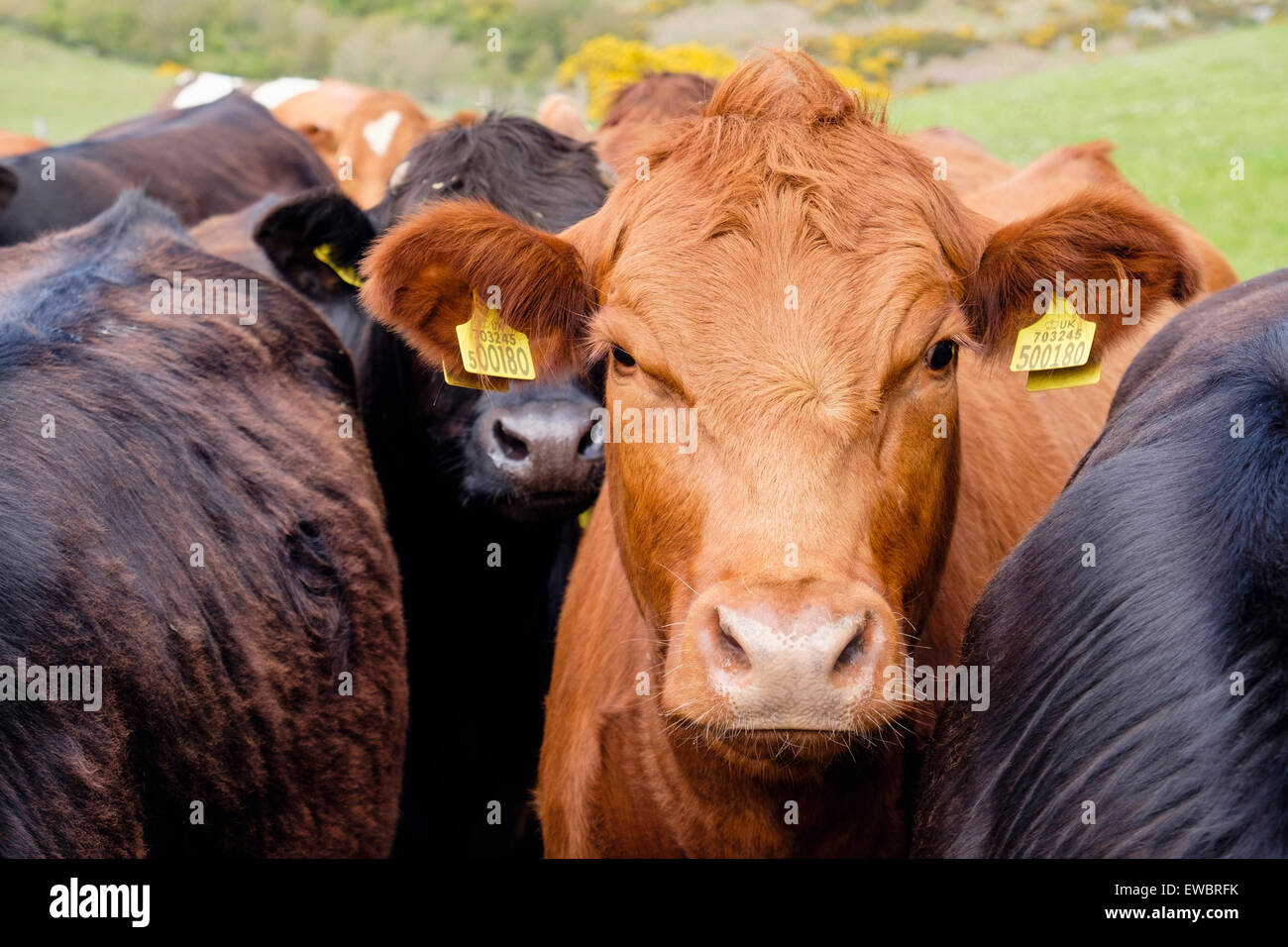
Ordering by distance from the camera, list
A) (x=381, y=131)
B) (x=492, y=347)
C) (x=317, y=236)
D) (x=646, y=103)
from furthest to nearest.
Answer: (x=381, y=131) → (x=646, y=103) → (x=317, y=236) → (x=492, y=347)

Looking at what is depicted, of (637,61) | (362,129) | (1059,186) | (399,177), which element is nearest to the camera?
(399,177)

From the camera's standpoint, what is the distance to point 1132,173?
1959 cm

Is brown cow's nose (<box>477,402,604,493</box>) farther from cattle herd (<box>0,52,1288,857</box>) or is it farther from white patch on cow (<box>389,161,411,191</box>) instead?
white patch on cow (<box>389,161,411,191</box>)

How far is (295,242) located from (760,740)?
345 cm

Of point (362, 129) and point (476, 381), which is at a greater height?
point (362, 129)

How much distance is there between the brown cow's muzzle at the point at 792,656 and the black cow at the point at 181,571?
4.34 feet

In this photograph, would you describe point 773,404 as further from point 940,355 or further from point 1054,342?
point 1054,342

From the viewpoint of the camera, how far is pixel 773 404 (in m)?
2.50

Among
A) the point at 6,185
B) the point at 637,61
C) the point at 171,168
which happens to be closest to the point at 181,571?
the point at 6,185

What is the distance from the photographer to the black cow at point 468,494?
455 centimetres

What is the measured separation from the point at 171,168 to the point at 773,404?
7874 mm

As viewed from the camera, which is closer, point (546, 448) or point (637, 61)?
point (546, 448)
